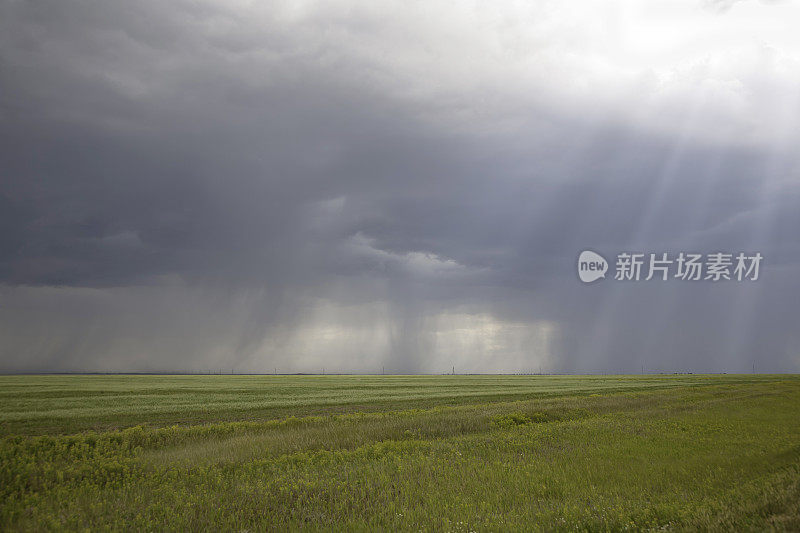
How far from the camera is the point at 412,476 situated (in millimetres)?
12914

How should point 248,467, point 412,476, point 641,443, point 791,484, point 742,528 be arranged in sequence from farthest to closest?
point 641,443 < point 248,467 < point 412,476 < point 791,484 < point 742,528

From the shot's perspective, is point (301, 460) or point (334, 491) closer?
point (334, 491)

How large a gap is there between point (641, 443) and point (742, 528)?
12.0 m

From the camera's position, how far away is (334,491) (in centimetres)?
1180

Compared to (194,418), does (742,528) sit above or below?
above

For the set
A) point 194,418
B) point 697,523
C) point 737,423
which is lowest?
point 194,418

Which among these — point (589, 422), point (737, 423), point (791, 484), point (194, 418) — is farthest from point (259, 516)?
point (194, 418)

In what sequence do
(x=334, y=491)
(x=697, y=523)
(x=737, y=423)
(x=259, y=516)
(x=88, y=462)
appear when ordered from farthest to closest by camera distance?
1. (x=737, y=423)
2. (x=88, y=462)
3. (x=334, y=491)
4. (x=259, y=516)
5. (x=697, y=523)

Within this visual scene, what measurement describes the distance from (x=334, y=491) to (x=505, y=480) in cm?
477

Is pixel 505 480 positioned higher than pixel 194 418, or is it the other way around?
pixel 505 480

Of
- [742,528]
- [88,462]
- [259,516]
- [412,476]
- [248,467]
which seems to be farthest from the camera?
[88,462]

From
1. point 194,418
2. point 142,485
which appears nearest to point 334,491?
point 142,485

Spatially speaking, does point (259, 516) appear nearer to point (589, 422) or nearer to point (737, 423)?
point (589, 422)

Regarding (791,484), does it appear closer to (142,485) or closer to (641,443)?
(641,443)
